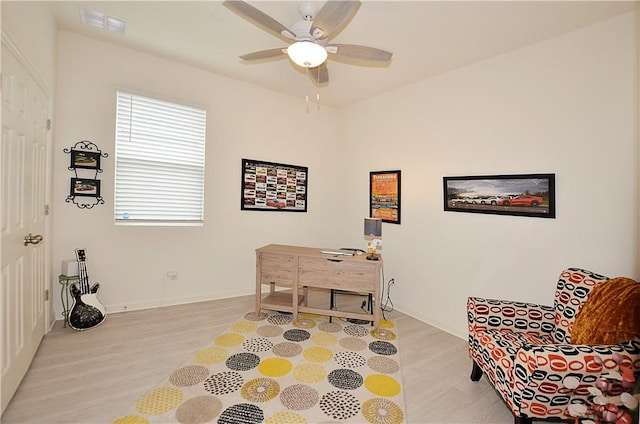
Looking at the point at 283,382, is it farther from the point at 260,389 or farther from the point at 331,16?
the point at 331,16

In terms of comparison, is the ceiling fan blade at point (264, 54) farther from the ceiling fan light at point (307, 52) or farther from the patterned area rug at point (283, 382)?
the patterned area rug at point (283, 382)

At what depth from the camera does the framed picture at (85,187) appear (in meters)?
3.09

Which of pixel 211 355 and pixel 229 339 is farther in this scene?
pixel 229 339

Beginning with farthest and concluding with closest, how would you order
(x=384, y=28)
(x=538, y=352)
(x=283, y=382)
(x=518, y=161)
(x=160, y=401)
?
(x=518, y=161)
(x=384, y=28)
(x=283, y=382)
(x=160, y=401)
(x=538, y=352)

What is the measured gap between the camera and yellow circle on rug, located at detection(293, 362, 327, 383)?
226 centimetres

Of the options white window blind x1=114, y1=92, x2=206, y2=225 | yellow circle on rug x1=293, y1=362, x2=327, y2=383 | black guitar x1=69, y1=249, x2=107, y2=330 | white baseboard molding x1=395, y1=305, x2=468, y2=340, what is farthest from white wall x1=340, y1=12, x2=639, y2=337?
black guitar x1=69, y1=249, x2=107, y2=330

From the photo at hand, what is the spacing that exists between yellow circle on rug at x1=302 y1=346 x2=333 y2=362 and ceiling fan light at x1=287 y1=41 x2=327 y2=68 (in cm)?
236

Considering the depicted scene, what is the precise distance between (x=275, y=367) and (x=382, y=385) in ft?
2.72

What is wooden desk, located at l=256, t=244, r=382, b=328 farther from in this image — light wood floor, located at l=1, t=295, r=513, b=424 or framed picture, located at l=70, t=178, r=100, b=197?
framed picture, located at l=70, t=178, r=100, b=197

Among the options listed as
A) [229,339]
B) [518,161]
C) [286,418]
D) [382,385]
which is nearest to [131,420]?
[286,418]

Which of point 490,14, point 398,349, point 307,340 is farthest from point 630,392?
point 490,14

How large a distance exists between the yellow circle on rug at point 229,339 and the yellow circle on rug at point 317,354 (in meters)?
0.64

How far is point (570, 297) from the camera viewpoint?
6.82 feet

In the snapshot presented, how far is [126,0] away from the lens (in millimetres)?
2438
